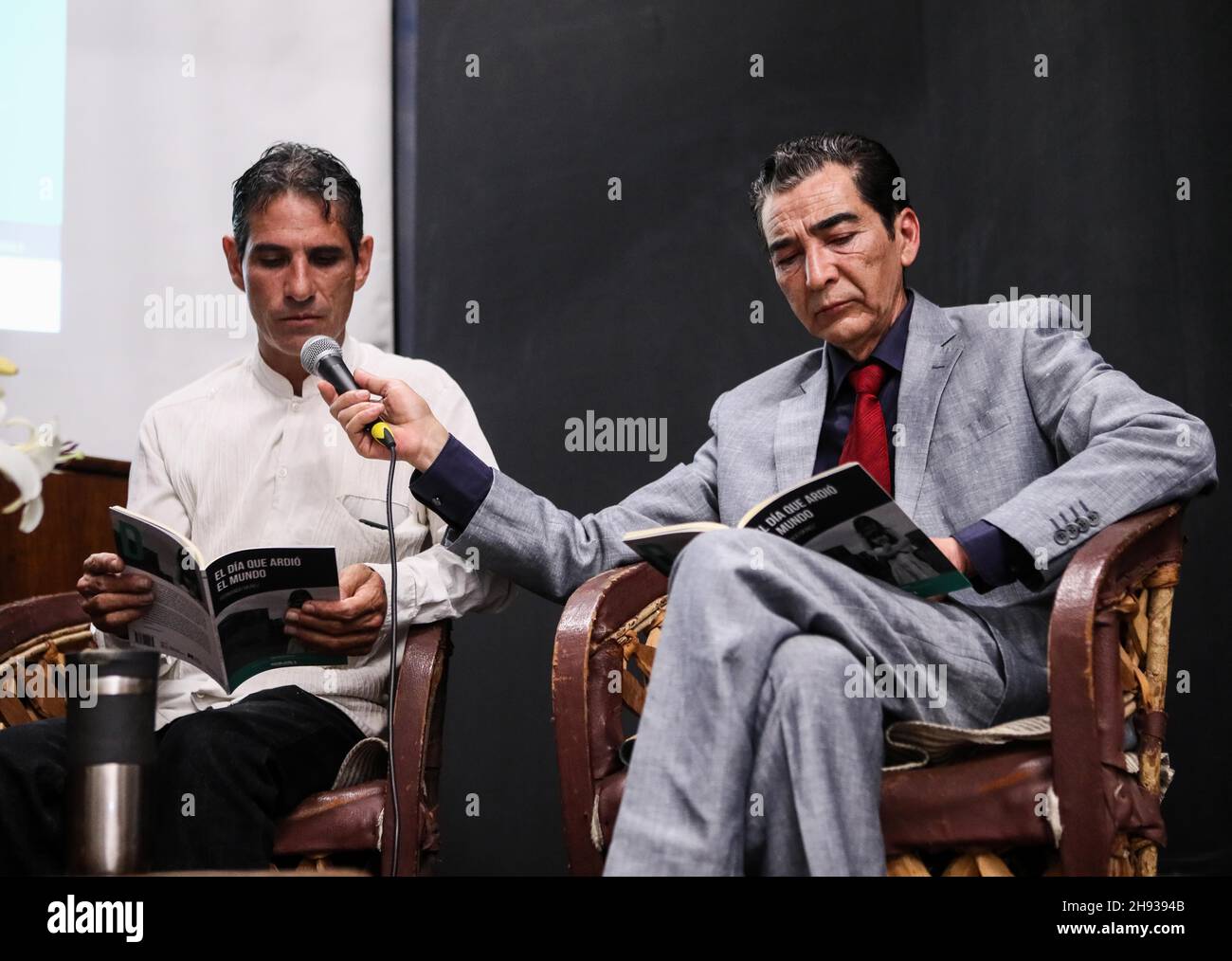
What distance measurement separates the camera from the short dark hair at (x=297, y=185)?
2334mm

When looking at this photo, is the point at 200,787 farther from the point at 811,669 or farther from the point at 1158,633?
the point at 1158,633

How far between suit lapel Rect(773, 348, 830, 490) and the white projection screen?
54.4 inches

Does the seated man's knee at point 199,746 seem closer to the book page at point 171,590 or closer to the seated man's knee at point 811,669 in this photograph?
the book page at point 171,590

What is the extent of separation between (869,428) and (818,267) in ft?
0.91

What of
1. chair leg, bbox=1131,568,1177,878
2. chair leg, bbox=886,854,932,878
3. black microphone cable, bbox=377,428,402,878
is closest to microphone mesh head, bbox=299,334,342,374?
black microphone cable, bbox=377,428,402,878

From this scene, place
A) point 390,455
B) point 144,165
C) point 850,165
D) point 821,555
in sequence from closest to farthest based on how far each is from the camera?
1. point 821,555
2. point 390,455
3. point 850,165
4. point 144,165

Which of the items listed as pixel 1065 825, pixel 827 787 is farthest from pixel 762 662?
pixel 1065 825

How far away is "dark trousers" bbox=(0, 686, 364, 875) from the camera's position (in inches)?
72.0

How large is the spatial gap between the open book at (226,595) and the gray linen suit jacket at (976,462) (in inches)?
10.3

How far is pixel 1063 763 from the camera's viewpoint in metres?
1.58

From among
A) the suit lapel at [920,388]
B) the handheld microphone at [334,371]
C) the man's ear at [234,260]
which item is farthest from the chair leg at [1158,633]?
the man's ear at [234,260]

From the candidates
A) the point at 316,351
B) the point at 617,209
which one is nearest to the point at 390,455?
the point at 316,351
